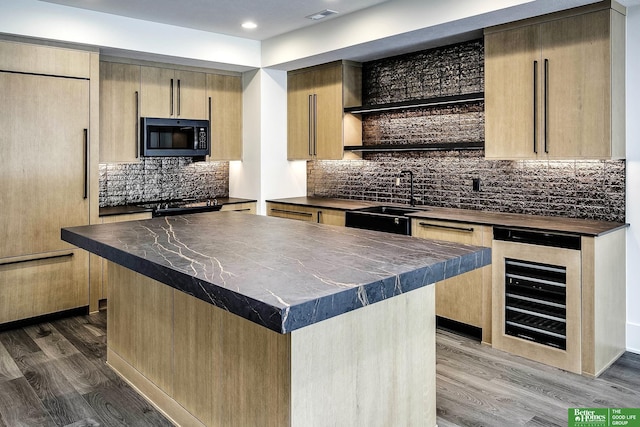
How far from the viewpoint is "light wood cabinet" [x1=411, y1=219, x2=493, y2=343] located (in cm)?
358

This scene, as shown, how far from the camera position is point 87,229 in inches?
113

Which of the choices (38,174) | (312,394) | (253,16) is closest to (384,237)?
(312,394)

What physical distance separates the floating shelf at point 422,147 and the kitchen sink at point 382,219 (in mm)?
555

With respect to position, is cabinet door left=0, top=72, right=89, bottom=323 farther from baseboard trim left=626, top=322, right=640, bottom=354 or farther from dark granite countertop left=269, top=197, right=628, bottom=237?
baseboard trim left=626, top=322, right=640, bottom=354

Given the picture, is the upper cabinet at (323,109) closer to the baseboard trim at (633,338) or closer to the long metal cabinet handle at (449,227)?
the long metal cabinet handle at (449,227)

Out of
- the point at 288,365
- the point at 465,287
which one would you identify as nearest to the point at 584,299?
the point at 465,287

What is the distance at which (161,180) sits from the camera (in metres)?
5.49

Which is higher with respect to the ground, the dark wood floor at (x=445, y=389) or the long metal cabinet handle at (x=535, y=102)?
the long metal cabinet handle at (x=535, y=102)

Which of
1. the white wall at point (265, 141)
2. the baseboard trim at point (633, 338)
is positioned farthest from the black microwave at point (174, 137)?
the baseboard trim at point (633, 338)

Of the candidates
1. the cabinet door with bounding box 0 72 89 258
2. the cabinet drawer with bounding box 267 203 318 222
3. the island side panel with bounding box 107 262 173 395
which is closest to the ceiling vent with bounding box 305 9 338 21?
the cabinet drawer with bounding box 267 203 318 222

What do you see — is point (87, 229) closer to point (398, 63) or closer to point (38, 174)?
point (38, 174)

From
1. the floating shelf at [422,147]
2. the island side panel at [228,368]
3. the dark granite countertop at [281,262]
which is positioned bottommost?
the island side panel at [228,368]

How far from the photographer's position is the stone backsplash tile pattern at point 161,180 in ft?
16.8

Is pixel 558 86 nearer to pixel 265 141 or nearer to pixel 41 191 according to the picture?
pixel 265 141
